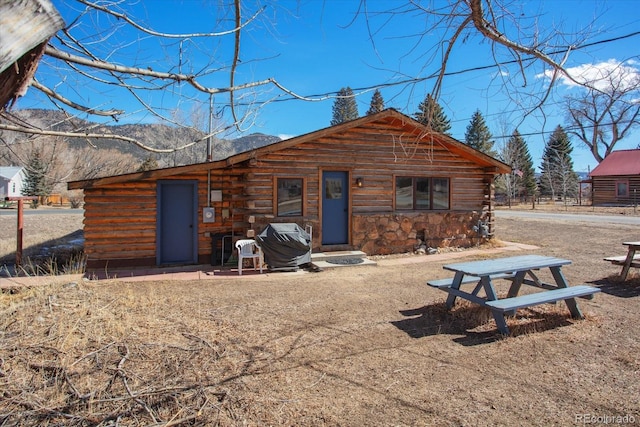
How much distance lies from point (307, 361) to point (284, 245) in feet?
16.1

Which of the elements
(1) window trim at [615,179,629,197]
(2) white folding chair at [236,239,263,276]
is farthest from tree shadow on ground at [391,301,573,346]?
(1) window trim at [615,179,629,197]

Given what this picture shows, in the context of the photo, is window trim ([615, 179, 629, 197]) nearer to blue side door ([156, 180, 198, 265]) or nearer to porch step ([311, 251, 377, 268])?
porch step ([311, 251, 377, 268])

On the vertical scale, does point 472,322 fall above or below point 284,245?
below

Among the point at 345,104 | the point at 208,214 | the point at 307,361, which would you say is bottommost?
the point at 307,361

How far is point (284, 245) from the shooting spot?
8477 millimetres

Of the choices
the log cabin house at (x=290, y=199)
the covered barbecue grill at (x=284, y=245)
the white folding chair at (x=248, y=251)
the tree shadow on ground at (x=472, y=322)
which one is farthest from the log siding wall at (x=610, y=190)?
the white folding chair at (x=248, y=251)

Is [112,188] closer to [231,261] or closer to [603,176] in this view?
[231,261]

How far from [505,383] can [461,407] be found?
620 millimetres

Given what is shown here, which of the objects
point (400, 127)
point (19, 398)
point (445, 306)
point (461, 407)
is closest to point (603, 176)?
point (400, 127)

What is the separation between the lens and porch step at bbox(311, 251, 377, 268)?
8948 millimetres

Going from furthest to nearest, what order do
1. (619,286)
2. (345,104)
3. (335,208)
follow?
(345,104), (335,208), (619,286)

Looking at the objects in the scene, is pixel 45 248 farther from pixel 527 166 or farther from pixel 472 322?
pixel 527 166

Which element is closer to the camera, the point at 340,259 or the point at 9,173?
the point at 340,259

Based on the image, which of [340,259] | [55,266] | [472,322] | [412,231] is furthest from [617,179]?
[55,266]
